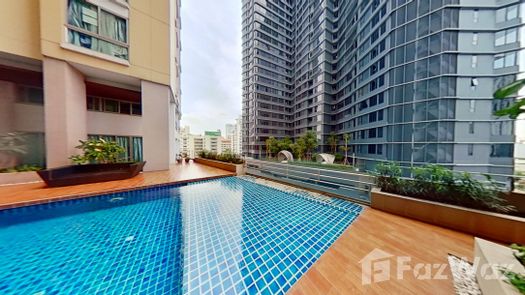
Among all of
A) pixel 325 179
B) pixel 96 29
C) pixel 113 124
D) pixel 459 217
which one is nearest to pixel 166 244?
pixel 325 179

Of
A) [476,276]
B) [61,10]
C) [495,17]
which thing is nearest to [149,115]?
[61,10]

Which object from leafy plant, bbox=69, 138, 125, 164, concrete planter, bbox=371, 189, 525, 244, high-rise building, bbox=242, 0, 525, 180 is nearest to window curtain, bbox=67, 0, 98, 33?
leafy plant, bbox=69, 138, 125, 164

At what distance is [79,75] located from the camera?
27.2 ft

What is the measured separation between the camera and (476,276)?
2.13 m

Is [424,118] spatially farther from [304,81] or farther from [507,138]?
[304,81]

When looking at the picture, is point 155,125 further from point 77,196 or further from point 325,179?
point 325,179

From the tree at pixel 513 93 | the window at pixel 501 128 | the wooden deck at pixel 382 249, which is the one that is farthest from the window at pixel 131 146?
the window at pixel 501 128

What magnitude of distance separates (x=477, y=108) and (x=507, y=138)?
2.96 meters

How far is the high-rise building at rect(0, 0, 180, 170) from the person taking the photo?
6.89 m

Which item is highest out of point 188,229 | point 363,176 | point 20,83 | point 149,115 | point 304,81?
point 304,81

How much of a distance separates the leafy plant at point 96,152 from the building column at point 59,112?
539 millimetres

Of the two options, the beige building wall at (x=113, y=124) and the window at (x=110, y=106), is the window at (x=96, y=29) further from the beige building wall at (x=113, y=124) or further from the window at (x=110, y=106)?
the beige building wall at (x=113, y=124)

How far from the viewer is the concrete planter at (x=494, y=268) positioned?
5.06ft

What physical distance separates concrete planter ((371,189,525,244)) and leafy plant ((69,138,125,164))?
10188 mm
